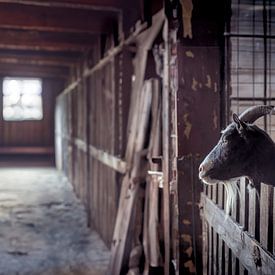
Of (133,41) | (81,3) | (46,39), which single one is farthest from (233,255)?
(46,39)

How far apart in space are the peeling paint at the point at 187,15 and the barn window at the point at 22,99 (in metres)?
13.9

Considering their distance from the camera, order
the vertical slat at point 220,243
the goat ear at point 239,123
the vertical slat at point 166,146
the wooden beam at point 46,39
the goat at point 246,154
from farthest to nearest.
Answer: the wooden beam at point 46,39, the vertical slat at point 166,146, the vertical slat at point 220,243, the goat at point 246,154, the goat ear at point 239,123

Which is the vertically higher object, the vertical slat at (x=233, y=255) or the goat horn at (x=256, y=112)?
the goat horn at (x=256, y=112)

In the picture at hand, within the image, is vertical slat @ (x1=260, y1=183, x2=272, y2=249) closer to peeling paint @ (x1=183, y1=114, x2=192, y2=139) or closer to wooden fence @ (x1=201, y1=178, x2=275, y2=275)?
wooden fence @ (x1=201, y1=178, x2=275, y2=275)

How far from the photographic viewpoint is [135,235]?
4.16 meters

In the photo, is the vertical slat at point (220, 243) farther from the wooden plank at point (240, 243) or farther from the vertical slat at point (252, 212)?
the vertical slat at point (252, 212)

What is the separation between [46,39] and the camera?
6.88 m

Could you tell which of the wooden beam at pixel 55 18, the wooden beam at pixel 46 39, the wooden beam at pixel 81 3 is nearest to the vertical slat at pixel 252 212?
the wooden beam at pixel 81 3

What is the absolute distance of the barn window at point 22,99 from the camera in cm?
1582

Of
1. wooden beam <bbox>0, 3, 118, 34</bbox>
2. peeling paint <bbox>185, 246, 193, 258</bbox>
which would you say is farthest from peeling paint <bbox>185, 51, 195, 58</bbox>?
wooden beam <bbox>0, 3, 118, 34</bbox>

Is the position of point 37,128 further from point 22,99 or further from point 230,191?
point 230,191

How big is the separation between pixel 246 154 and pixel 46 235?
476 centimetres

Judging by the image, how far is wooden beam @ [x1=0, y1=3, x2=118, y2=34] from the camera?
522 centimetres

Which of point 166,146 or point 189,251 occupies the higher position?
point 166,146
